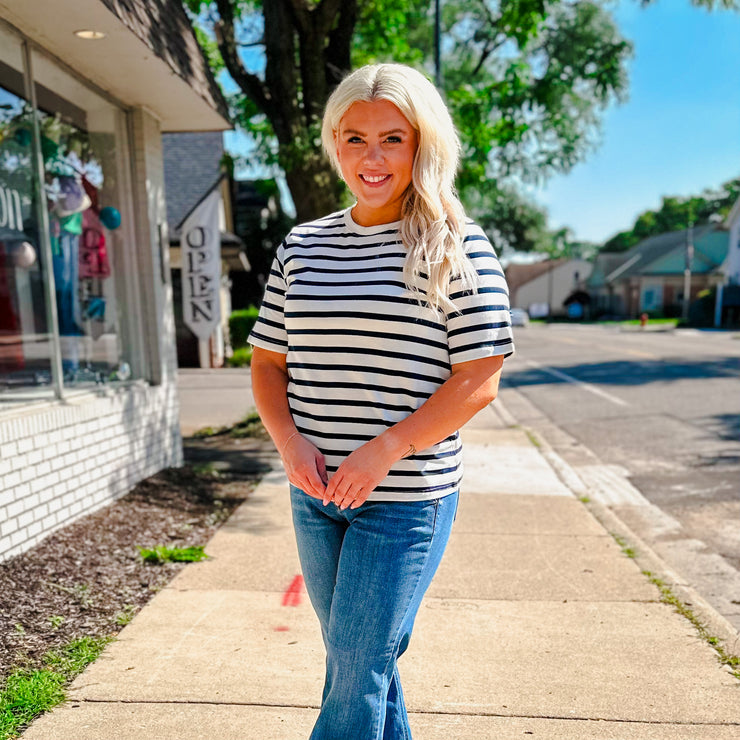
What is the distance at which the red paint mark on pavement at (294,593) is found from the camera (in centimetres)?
369

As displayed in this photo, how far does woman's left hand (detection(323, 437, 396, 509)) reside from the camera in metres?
1.69

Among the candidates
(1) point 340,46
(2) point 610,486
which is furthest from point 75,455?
(1) point 340,46

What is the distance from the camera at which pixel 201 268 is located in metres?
7.86

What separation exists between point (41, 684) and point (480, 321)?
2212 millimetres

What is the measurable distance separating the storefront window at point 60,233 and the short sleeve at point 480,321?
3.52 metres

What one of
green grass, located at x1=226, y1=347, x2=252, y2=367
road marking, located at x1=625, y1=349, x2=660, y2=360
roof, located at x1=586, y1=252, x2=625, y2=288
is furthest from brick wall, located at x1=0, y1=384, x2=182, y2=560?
roof, located at x1=586, y1=252, x2=625, y2=288

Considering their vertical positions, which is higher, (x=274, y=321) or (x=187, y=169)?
(x=187, y=169)

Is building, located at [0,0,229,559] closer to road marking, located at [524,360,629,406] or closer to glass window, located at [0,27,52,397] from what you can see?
glass window, located at [0,27,52,397]

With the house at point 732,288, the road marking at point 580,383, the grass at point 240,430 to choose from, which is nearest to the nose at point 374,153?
A: the grass at point 240,430

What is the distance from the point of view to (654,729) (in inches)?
102

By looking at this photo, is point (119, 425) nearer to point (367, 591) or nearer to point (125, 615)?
point (125, 615)

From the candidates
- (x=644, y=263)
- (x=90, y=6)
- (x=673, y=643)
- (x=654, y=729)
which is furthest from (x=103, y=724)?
(x=644, y=263)

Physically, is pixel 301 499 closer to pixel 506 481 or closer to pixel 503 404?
pixel 506 481

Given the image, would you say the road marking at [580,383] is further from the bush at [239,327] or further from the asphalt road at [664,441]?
the bush at [239,327]
